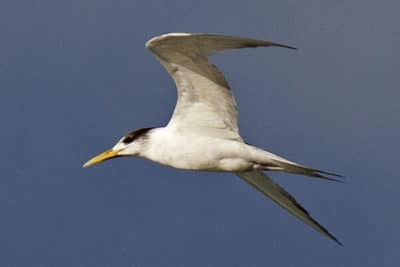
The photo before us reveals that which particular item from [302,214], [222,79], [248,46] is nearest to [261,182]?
[302,214]

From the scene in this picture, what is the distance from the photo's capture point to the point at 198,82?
78.5 ft

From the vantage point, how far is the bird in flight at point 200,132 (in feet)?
77.5

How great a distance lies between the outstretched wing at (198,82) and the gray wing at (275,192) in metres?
1.29

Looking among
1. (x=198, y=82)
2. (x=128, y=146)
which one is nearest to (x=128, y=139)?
(x=128, y=146)

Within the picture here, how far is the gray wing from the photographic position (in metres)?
25.5

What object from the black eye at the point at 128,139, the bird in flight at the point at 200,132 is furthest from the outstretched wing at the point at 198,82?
the black eye at the point at 128,139

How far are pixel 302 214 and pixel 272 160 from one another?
179 centimetres

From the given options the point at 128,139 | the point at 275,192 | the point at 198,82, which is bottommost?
the point at 275,192

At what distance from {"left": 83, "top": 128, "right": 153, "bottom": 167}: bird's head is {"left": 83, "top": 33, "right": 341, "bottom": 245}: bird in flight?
0.05ft

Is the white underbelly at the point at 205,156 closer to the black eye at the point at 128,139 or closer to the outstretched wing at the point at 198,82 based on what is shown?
the outstretched wing at the point at 198,82

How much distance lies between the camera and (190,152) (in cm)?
2414

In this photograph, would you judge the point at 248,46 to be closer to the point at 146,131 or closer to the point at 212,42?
the point at 212,42

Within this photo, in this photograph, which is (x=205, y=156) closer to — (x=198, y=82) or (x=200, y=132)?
(x=200, y=132)

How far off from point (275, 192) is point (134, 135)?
2.45 metres
